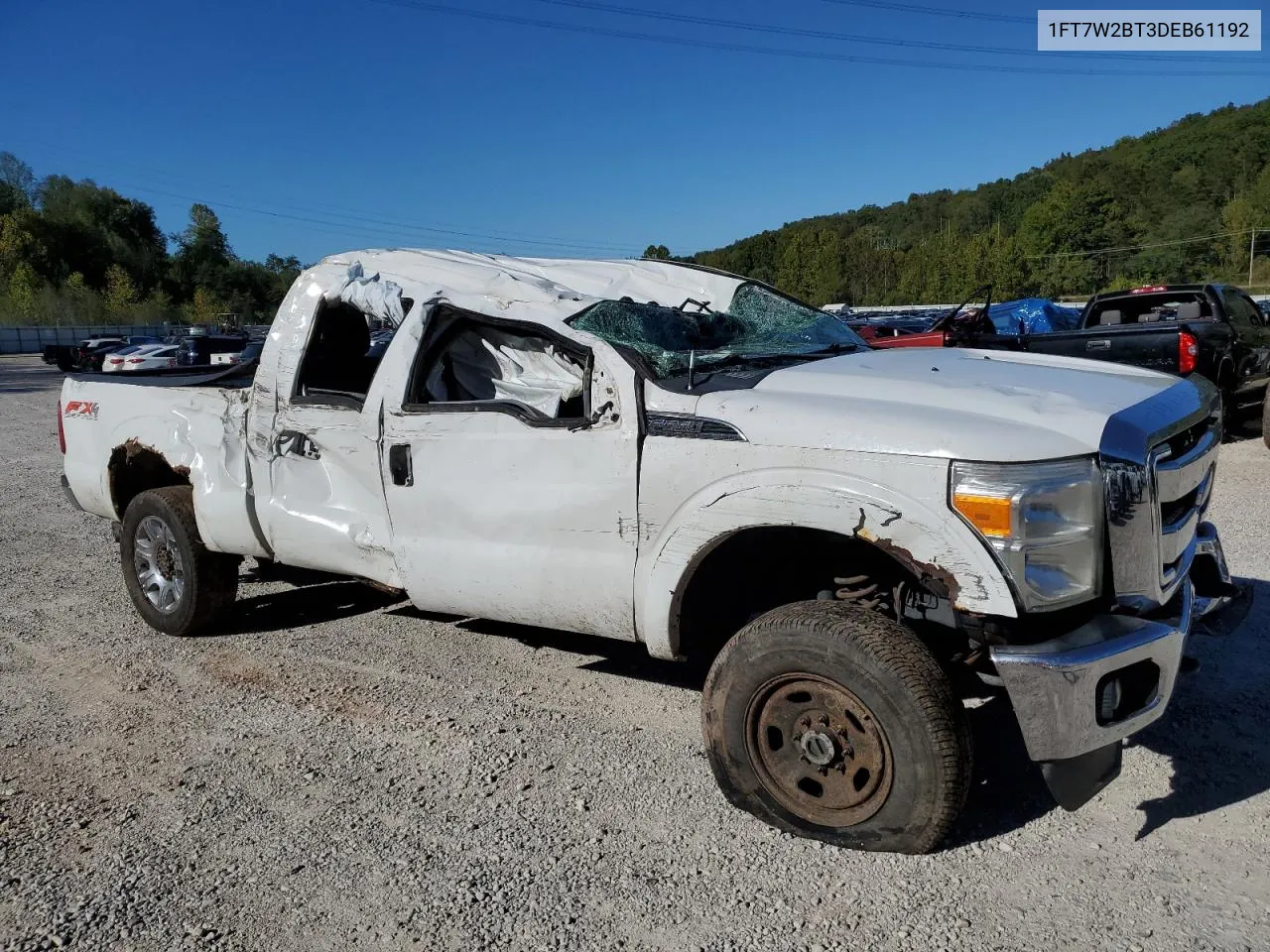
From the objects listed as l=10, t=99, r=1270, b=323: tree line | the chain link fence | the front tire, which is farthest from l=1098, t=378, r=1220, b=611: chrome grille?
l=10, t=99, r=1270, b=323: tree line

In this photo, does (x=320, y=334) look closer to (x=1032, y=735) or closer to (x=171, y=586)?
(x=171, y=586)

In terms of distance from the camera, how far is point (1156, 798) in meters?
3.33

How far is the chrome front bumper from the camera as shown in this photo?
8.71 ft

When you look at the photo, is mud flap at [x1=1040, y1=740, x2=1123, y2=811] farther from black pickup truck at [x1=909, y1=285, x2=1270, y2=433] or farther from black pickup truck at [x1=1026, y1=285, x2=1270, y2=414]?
black pickup truck at [x1=1026, y1=285, x2=1270, y2=414]

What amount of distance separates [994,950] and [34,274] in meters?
93.0

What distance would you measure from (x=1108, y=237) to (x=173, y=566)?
103570 mm

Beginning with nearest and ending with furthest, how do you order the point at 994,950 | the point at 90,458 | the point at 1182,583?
1. the point at 994,950
2. the point at 1182,583
3. the point at 90,458

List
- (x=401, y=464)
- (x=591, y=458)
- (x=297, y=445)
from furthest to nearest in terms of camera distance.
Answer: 1. (x=297, y=445)
2. (x=401, y=464)
3. (x=591, y=458)

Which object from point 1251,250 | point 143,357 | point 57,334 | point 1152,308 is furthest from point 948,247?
point 1152,308

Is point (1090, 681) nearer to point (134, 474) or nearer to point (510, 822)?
point (510, 822)

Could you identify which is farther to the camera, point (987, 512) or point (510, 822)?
point (510, 822)

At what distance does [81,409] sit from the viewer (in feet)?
19.0

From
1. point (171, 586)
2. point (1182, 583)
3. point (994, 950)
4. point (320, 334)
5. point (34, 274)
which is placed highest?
point (34, 274)

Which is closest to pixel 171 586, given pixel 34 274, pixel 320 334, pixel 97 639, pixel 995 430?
pixel 97 639
